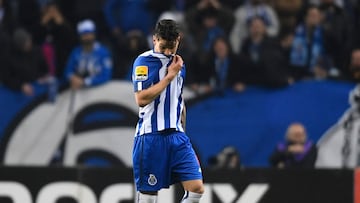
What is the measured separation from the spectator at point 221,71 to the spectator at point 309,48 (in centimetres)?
89

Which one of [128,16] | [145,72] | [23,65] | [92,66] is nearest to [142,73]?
[145,72]

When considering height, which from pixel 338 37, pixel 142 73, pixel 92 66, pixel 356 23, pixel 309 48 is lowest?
pixel 142 73

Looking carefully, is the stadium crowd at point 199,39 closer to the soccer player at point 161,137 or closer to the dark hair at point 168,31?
the soccer player at point 161,137

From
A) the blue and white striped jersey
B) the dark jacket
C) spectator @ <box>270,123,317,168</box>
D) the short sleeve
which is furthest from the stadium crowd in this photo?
the short sleeve

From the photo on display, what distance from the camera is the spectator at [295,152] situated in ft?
46.1

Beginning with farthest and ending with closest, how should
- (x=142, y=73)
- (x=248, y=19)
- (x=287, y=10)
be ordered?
(x=287, y=10)
(x=248, y=19)
(x=142, y=73)

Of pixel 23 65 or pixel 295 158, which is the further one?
pixel 23 65

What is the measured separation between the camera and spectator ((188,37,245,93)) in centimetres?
1545

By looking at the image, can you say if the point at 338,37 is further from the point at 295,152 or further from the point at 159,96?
the point at 159,96

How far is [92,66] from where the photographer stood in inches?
609

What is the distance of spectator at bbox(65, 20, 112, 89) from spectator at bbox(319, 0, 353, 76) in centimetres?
303

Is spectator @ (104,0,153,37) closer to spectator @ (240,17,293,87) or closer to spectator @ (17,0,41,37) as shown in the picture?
spectator @ (17,0,41,37)

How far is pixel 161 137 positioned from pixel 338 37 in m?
6.42

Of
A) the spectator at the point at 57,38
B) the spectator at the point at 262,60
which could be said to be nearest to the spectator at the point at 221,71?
the spectator at the point at 262,60
